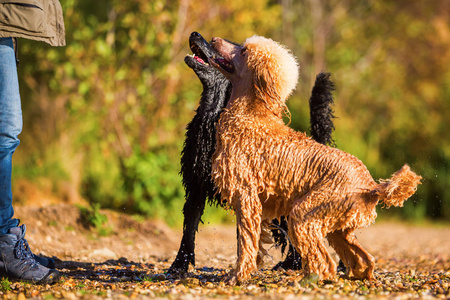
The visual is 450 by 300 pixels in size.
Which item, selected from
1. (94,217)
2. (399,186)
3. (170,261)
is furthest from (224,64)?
(94,217)

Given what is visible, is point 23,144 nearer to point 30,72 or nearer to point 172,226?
point 30,72

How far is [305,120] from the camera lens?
379 inches

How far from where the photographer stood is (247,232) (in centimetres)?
380

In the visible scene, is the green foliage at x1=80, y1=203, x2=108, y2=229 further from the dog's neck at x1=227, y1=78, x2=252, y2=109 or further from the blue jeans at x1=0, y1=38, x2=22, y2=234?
the dog's neck at x1=227, y1=78, x2=252, y2=109

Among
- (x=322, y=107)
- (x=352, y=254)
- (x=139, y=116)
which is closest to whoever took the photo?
(x=352, y=254)

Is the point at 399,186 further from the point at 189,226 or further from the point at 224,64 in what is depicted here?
the point at 189,226

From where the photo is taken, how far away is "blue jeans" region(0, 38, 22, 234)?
156 inches

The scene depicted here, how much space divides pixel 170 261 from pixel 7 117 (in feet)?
8.15

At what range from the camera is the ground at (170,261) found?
3.69m

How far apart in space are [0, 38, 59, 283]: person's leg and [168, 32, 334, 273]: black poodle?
1.25 meters

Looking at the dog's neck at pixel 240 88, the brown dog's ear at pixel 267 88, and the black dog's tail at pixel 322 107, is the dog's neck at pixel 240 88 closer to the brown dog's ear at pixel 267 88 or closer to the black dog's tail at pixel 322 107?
the brown dog's ear at pixel 267 88

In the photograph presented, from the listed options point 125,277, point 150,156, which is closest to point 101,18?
point 150,156

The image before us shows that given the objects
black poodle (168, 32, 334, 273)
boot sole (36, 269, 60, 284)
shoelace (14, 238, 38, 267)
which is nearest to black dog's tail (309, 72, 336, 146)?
black poodle (168, 32, 334, 273)

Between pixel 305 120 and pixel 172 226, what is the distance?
10.2ft
